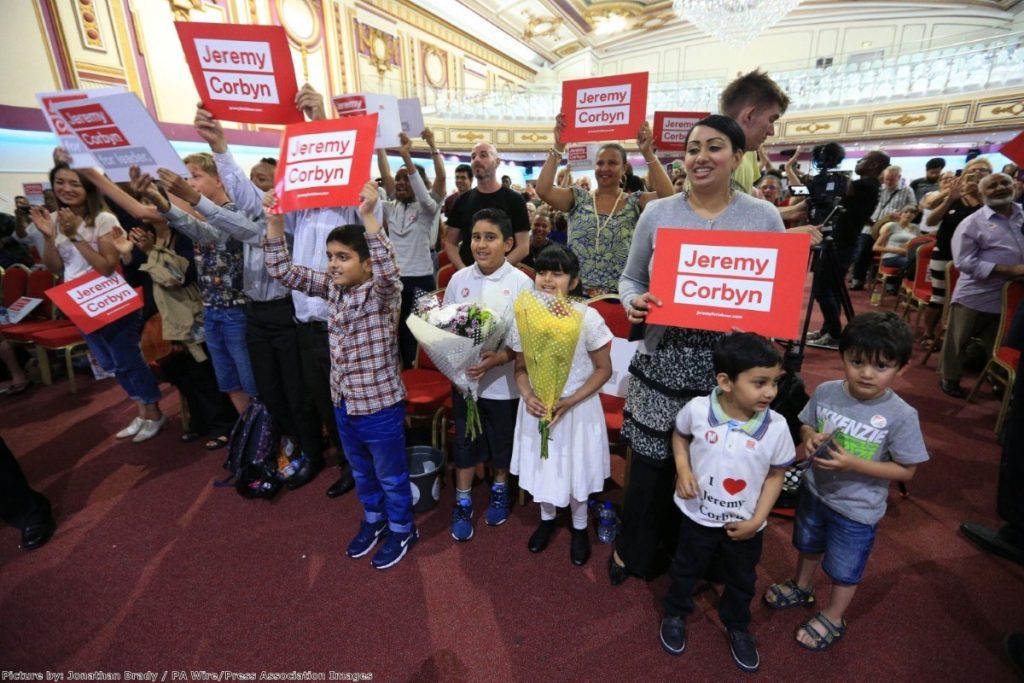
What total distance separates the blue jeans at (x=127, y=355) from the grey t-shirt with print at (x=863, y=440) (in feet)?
13.6

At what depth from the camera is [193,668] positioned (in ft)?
5.37

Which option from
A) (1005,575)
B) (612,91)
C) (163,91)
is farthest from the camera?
(163,91)

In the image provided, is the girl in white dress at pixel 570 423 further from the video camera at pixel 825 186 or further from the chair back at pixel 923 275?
the chair back at pixel 923 275

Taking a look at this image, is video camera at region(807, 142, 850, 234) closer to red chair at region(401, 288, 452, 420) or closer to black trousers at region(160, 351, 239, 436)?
red chair at region(401, 288, 452, 420)

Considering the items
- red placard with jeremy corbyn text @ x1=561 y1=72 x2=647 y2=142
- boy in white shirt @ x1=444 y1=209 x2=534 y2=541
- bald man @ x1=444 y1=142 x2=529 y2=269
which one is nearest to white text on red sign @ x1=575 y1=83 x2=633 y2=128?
red placard with jeremy corbyn text @ x1=561 y1=72 x2=647 y2=142

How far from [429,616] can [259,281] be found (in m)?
1.91

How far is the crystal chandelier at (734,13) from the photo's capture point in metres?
9.55

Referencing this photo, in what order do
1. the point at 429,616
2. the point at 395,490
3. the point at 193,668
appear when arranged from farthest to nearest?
the point at 395,490 < the point at 429,616 < the point at 193,668

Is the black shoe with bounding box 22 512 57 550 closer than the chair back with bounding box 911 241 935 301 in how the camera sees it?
Yes

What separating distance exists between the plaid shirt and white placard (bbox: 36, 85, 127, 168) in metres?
0.91

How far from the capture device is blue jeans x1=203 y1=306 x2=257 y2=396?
2.67m

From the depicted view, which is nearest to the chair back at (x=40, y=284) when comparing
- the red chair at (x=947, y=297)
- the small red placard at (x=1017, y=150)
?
the small red placard at (x=1017, y=150)

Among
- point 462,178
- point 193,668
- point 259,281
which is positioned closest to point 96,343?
point 259,281

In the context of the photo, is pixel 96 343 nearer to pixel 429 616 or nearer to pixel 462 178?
pixel 429 616
